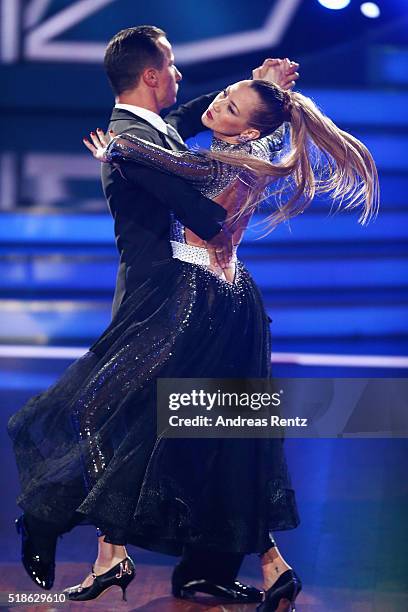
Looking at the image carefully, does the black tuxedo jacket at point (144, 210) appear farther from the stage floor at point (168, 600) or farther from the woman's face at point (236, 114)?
the stage floor at point (168, 600)

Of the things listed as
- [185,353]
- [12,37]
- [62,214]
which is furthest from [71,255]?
[185,353]

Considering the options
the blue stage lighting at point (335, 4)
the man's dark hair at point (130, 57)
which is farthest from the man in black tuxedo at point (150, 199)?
the blue stage lighting at point (335, 4)

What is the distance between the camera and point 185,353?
9.07ft

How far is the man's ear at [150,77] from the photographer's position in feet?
9.55

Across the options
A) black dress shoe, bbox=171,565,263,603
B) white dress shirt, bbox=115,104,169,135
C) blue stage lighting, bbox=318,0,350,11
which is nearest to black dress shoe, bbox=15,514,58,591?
black dress shoe, bbox=171,565,263,603

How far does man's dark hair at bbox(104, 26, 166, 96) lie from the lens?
2908mm

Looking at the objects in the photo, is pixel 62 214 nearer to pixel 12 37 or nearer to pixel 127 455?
pixel 12 37

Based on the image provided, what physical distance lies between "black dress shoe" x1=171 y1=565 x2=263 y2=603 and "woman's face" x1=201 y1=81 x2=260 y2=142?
1.11 meters

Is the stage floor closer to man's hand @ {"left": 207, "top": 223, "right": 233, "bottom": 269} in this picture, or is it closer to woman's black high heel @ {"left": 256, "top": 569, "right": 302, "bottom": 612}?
woman's black high heel @ {"left": 256, "top": 569, "right": 302, "bottom": 612}

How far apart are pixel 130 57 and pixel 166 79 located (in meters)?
0.11

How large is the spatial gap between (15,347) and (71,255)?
1.58ft

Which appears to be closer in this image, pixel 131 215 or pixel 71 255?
pixel 131 215

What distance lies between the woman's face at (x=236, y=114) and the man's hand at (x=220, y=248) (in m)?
0.23

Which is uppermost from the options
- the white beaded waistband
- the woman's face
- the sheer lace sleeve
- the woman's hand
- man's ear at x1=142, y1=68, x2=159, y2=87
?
man's ear at x1=142, y1=68, x2=159, y2=87
